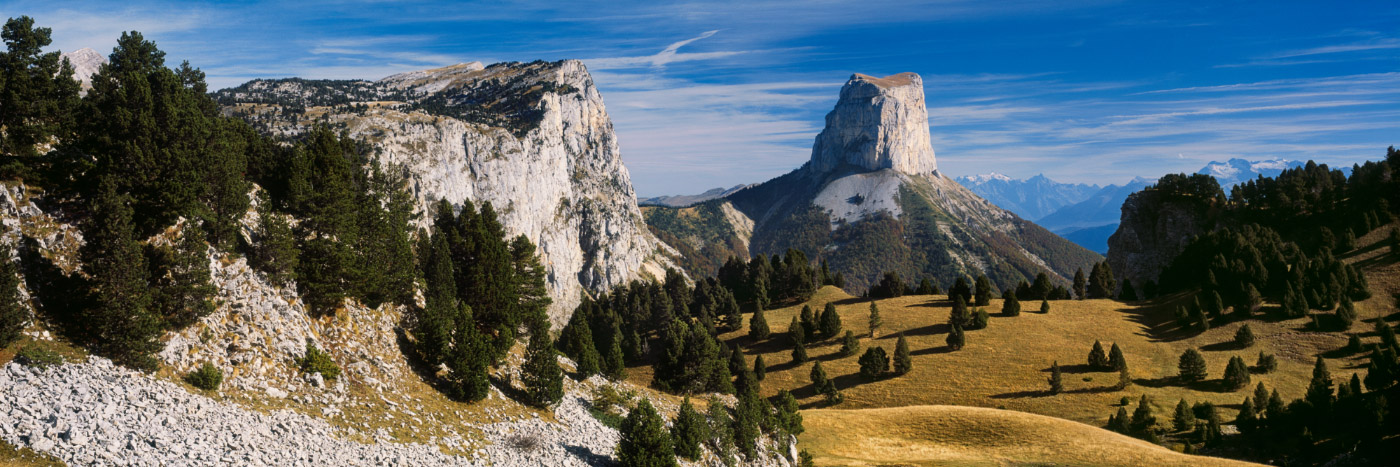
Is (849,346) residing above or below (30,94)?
→ below

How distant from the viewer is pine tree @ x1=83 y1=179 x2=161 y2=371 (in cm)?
2606

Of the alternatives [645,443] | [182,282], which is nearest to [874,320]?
[645,443]

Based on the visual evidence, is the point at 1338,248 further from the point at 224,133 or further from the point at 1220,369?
the point at 224,133

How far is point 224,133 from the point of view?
113 feet

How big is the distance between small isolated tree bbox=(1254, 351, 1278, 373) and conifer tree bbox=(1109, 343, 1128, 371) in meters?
14.8

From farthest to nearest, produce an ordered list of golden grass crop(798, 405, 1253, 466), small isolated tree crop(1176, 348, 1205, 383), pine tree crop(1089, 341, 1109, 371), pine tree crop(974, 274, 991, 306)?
1. pine tree crop(974, 274, 991, 306)
2. pine tree crop(1089, 341, 1109, 371)
3. small isolated tree crop(1176, 348, 1205, 383)
4. golden grass crop(798, 405, 1253, 466)

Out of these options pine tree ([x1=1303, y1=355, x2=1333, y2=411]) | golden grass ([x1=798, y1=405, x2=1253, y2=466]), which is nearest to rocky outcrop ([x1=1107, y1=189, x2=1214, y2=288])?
pine tree ([x1=1303, y1=355, x2=1333, y2=411])

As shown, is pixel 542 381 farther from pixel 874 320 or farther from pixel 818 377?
pixel 874 320

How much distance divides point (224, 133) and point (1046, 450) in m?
62.9

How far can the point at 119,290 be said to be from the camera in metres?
26.6

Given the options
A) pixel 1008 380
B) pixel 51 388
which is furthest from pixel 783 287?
pixel 51 388

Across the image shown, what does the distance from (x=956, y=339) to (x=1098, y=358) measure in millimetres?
17403

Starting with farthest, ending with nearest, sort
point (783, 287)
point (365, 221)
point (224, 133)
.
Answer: point (783, 287) → point (365, 221) → point (224, 133)

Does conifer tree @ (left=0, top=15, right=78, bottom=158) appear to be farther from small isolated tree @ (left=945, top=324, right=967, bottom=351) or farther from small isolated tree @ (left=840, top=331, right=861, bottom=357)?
small isolated tree @ (left=945, top=324, right=967, bottom=351)
